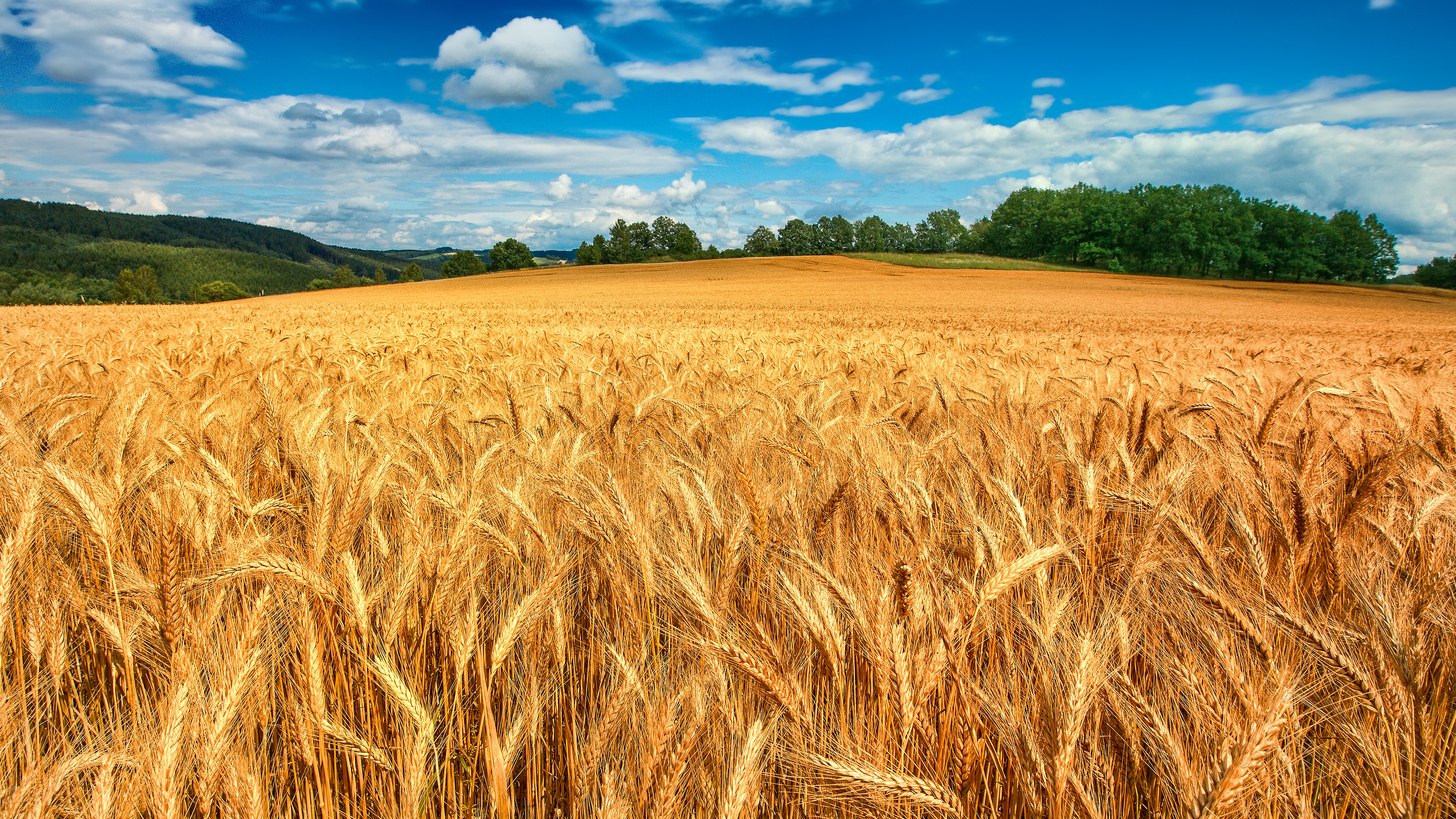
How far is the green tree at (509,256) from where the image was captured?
86.2 m

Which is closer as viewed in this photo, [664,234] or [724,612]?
[724,612]

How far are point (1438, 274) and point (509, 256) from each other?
113370mm

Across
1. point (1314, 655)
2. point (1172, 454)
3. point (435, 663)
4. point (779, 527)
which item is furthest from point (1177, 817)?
point (1172, 454)

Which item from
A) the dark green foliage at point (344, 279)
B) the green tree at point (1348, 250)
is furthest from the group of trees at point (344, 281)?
the green tree at point (1348, 250)

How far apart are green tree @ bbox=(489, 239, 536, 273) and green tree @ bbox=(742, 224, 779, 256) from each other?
39657 millimetres

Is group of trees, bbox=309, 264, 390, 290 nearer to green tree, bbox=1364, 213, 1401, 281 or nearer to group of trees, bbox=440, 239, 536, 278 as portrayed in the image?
group of trees, bbox=440, 239, 536, 278

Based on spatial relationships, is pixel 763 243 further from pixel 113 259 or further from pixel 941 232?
pixel 113 259

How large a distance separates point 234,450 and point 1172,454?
142 inches

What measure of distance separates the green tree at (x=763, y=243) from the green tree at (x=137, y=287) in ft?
268

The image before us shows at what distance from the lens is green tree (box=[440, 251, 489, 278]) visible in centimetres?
8762

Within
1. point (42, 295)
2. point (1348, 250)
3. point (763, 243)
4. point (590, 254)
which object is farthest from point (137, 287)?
point (1348, 250)

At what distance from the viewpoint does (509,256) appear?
286 feet

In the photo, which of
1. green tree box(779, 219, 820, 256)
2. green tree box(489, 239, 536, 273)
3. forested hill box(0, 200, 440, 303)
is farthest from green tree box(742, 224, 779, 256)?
forested hill box(0, 200, 440, 303)

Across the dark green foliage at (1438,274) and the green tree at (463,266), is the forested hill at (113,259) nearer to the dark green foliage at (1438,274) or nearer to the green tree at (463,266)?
the green tree at (463,266)
